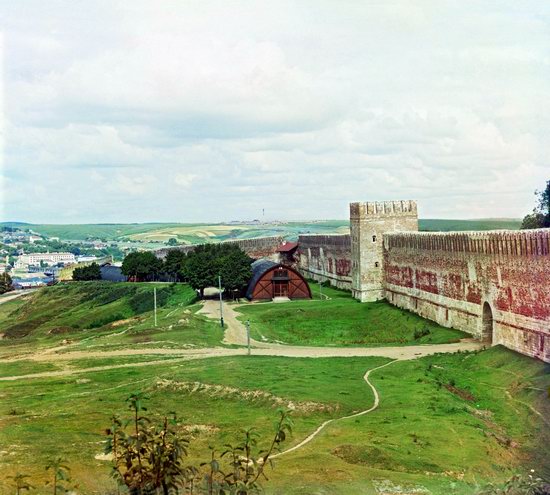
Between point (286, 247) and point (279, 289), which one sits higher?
point (286, 247)

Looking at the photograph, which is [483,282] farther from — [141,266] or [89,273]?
[89,273]

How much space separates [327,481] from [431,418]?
8.14 m

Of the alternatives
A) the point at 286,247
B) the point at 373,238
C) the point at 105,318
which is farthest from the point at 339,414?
the point at 286,247

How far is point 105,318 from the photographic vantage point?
74.3m

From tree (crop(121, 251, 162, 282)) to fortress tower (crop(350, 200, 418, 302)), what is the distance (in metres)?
41.6

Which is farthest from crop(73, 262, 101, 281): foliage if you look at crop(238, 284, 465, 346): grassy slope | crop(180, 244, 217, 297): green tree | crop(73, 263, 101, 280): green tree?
crop(238, 284, 465, 346): grassy slope

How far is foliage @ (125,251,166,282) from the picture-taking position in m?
104

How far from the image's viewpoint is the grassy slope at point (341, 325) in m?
50.9

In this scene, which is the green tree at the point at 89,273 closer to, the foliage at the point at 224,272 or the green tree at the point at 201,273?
the green tree at the point at 201,273

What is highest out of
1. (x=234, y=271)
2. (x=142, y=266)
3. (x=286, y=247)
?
(x=286, y=247)

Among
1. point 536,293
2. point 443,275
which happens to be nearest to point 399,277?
point 443,275

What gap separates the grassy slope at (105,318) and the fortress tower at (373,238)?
14357mm

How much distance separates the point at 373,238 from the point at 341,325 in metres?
13.4

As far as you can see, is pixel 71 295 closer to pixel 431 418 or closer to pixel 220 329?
pixel 220 329
